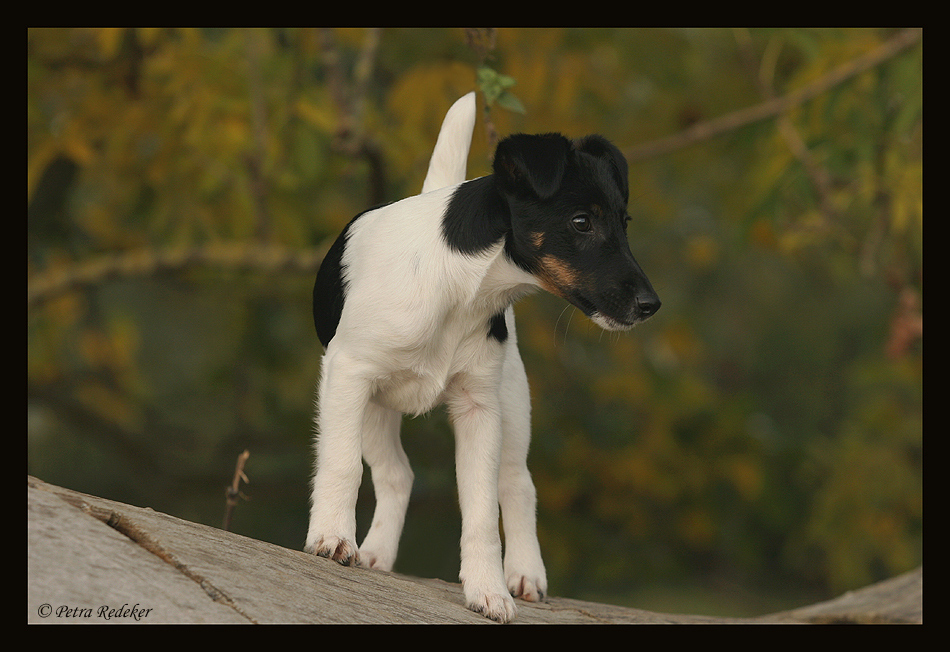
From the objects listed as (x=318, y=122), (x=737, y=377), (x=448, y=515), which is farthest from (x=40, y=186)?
(x=737, y=377)

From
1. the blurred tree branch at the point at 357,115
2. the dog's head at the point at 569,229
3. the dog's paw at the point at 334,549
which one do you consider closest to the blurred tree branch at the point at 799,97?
the blurred tree branch at the point at 357,115

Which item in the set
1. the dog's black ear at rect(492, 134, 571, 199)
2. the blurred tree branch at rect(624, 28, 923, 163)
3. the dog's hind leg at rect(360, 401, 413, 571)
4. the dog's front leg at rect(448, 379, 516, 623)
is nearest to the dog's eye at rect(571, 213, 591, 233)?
the dog's black ear at rect(492, 134, 571, 199)

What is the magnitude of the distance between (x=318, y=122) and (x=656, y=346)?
8.20m

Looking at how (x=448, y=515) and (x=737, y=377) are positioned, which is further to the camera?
(x=737, y=377)

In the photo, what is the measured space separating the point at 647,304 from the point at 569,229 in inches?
18.1

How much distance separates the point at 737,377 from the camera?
1802cm

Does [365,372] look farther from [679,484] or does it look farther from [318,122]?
[679,484]

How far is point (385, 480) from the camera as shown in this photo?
4840mm

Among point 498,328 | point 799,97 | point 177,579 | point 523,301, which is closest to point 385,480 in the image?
point 498,328

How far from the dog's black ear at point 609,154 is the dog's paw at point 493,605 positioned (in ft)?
6.06

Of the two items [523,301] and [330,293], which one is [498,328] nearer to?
[330,293]

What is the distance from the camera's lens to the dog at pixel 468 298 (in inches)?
152

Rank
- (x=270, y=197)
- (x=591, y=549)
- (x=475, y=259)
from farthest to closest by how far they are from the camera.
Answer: (x=591, y=549) < (x=270, y=197) < (x=475, y=259)

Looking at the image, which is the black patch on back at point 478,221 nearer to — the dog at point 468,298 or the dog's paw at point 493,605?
the dog at point 468,298
